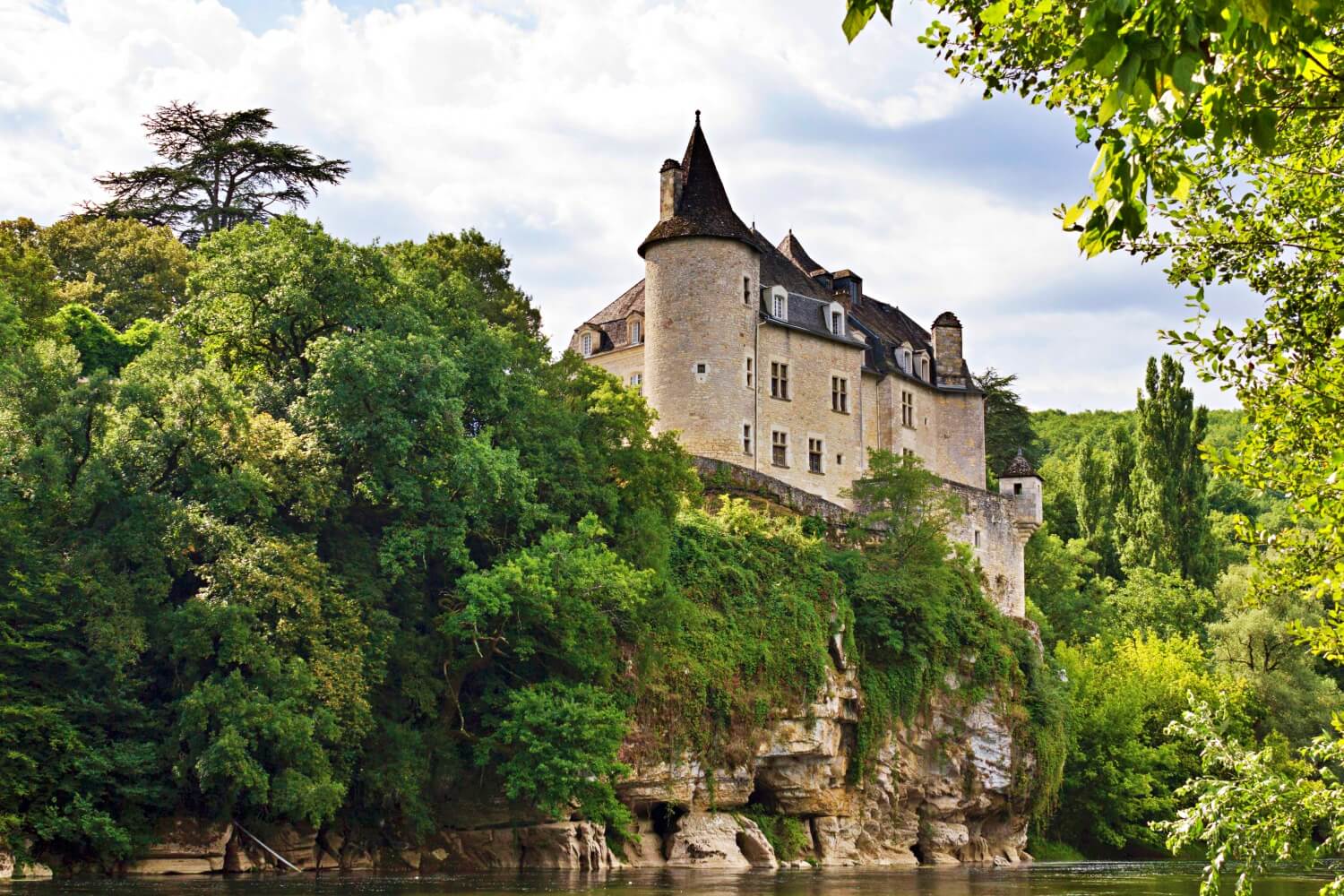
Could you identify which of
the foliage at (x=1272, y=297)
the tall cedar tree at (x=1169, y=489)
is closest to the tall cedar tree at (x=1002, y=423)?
the tall cedar tree at (x=1169, y=489)

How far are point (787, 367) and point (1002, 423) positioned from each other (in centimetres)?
3068

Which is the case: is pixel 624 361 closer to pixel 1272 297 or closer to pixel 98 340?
pixel 98 340

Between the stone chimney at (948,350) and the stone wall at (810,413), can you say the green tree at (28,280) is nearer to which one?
the stone wall at (810,413)

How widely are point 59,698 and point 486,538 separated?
10522mm

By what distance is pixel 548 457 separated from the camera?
3712 centimetres

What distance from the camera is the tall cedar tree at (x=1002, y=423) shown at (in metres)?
79.4

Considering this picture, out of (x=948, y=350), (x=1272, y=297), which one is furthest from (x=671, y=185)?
(x=1272, y=297)

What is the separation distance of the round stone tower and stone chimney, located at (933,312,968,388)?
1284 centimetres

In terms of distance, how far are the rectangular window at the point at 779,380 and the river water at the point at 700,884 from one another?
61.7 ft

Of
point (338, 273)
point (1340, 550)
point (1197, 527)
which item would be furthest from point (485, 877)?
point (1197, 527)

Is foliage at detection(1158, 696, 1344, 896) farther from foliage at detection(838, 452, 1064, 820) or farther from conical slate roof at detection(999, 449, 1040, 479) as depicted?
conical slate roof at detection(999, 449, 1040, 479)

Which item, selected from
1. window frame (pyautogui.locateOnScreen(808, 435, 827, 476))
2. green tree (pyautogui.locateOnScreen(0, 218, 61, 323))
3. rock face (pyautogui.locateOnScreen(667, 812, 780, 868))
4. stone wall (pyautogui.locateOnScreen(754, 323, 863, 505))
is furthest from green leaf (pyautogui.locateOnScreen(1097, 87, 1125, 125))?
window frame (pyautogui.locateOnScreen(808, 435, 827, 476))

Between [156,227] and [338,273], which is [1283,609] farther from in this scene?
[156,227]

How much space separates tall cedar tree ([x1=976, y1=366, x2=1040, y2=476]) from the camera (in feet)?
260
